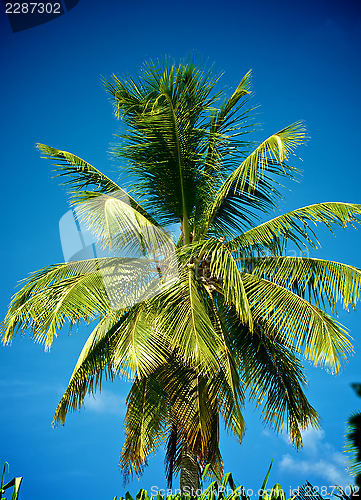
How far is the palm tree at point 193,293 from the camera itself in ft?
20.3

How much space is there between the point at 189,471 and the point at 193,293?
3.07 meters

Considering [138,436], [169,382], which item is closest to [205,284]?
[169,382]

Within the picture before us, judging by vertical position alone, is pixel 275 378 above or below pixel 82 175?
below

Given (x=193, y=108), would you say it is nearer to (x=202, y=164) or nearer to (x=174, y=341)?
(x=202, y=164)

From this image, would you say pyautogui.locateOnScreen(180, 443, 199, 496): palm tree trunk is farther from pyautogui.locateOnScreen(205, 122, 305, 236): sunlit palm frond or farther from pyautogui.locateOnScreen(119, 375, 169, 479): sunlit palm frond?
pyautogui.locateOnScreen(205, 122, 305, 236): sunlit palm frond

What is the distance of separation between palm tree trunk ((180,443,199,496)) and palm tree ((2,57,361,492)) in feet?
0.06

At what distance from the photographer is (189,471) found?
267 inches

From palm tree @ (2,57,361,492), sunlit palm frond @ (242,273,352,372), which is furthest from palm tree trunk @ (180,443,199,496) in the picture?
sunlit palm frond @ (242,273,352,372)

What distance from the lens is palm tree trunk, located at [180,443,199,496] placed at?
6.67 meters

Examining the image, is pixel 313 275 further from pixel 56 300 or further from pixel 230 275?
pixel 56 300

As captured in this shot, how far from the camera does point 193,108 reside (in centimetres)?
780

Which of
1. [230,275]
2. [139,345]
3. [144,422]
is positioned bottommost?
[144,422]

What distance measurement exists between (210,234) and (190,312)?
259 centimetres

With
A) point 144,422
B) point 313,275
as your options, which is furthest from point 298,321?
point 144,422
